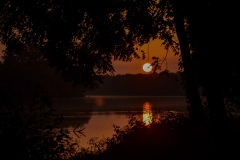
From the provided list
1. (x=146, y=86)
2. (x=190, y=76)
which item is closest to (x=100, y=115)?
(x=190, y=76)

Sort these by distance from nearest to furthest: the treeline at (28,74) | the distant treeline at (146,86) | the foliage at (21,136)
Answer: the foliage at (21,136) < the treeline at (28,74) < the distant treeline at (146,86)

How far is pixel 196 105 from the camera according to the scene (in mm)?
Result: 21656

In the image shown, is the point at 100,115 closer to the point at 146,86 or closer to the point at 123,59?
the point at 123,59

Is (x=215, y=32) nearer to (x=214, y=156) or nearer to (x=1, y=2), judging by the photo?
(x=214, y=156)

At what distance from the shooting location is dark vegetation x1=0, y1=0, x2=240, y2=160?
9.24 metres

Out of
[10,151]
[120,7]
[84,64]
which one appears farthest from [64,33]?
[10,151]

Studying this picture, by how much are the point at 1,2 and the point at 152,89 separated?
518 feet

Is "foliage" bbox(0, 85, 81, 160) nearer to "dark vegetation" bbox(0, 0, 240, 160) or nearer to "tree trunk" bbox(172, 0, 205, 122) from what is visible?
"dark vegetation" bbox(0, 0, 240, 160)

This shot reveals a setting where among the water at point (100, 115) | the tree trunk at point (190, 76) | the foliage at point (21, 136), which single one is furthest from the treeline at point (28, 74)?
the foliage at point (21, 136)

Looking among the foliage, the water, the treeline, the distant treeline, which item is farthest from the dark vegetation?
the distant treeline

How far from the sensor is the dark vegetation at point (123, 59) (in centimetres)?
924

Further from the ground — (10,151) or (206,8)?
(206,8)

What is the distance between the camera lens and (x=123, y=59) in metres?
23.5

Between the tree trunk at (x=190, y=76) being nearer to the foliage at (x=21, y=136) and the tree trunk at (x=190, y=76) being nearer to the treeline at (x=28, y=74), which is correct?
the foliage at (x=21, y=136)
